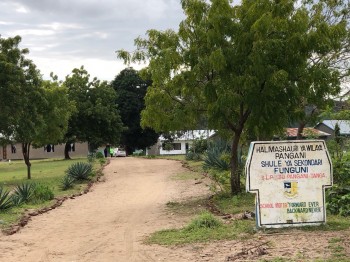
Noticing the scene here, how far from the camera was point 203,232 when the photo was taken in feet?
29.6

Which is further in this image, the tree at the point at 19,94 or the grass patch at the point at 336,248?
the tree at the point at 19,94

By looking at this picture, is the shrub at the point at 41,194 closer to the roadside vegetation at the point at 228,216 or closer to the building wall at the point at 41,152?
the roadside vegetation at the point at 228,216

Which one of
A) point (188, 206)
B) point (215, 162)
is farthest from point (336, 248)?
point (215, 162)

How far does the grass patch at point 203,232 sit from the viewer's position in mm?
8539

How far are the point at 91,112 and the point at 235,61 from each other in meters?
42.3

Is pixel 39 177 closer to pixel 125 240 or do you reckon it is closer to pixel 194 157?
pixel 194 157

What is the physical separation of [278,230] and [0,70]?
1740cm

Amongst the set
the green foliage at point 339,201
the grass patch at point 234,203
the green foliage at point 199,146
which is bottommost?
the grass patch at point 234,203

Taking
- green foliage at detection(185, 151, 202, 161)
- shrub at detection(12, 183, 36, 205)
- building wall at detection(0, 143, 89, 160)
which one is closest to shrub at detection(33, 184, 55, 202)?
shrub at detection(12, 183, 36, 205)

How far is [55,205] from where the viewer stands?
15.5m

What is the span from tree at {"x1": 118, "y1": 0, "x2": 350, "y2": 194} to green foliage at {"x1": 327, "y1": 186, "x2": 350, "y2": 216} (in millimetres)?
2666

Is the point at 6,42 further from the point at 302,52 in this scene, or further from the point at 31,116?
the point at 302,52

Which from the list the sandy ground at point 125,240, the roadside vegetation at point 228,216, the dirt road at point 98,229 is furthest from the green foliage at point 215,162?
the roadside vegetation at point 228,216

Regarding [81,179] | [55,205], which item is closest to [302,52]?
[55,205]
